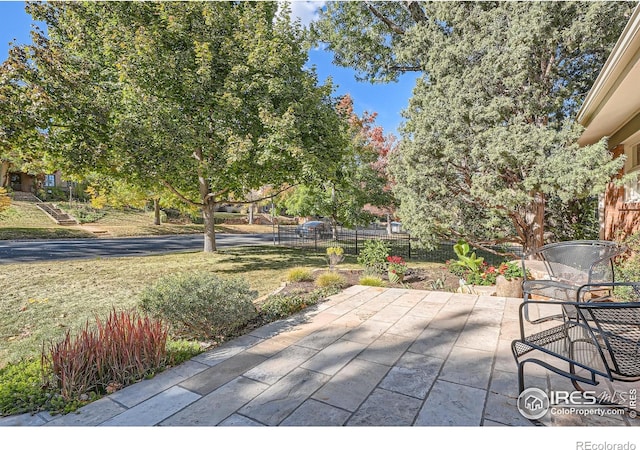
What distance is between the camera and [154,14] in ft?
28.8

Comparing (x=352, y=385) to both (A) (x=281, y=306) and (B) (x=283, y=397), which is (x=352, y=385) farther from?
(A) (x=281, y=306)

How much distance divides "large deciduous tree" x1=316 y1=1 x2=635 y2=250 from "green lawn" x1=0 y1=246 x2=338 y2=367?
440cm

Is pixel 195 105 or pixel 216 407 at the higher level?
pixel 195 105

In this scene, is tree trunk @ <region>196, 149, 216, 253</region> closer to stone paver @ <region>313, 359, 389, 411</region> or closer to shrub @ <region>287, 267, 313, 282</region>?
shrub @ <region>287, 267, 313, 282</region>

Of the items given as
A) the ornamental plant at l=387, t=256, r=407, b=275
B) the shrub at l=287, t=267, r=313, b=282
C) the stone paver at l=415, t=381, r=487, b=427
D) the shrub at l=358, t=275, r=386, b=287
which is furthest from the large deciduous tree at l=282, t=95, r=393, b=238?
the stone paver at l=415, t=381, r=487, b=427

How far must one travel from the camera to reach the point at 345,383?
2475 millimetres

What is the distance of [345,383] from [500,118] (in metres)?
6.61

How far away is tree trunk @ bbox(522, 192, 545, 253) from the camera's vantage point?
23.2 ft

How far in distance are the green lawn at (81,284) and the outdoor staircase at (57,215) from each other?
15.6 m

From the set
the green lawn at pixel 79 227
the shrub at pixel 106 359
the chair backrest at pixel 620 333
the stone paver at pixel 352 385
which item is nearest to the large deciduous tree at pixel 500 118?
the chair backrest at pixel 620 333

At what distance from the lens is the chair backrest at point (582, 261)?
331 centimetres
